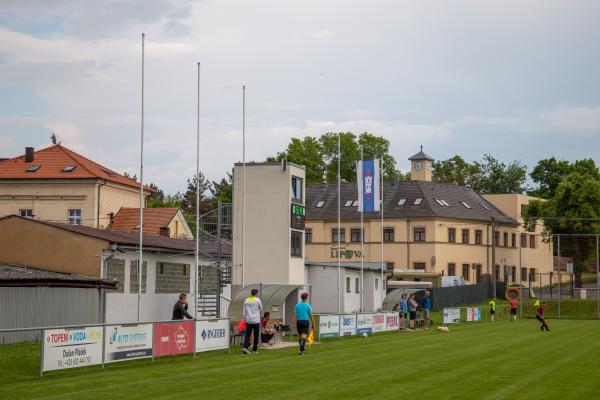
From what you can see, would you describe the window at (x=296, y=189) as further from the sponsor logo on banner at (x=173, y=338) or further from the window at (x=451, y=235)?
the window at (x=451, y=235)

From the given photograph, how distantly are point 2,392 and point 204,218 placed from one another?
3322cm

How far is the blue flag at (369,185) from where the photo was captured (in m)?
60.9

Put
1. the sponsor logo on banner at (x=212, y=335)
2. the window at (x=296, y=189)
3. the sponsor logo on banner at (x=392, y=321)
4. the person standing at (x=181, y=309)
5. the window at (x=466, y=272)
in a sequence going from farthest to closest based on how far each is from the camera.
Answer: the window at (x=466, y=272) → the window at (x=296, y=189) → the sponsor logo on banner at (x=392, y=321) → the person standing at (x=181, y=309) → the sponsor logo on banner at (x=212, y=335)

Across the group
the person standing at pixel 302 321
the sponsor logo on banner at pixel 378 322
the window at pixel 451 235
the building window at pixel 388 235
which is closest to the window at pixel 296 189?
the sponsor logo on banner at pixel 378 322

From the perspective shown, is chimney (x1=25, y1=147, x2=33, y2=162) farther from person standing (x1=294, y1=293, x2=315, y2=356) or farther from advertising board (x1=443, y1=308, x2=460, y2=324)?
person standing (x1=294, y1=293, x2=315, y2=356)

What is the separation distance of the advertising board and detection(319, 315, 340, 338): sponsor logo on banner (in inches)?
782

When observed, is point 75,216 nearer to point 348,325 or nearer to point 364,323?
point 364,323

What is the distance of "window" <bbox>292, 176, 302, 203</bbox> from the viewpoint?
5334 cm

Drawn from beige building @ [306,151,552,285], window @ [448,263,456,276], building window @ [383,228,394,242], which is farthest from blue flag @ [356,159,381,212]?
window @ [448,263,456,276]

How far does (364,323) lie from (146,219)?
1347 inches

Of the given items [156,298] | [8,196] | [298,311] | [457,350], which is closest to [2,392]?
[298,311]

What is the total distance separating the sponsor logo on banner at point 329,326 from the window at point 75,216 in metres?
38.0

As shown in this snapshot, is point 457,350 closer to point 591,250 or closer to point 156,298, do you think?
point 156,298

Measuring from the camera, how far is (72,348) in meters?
24.2
